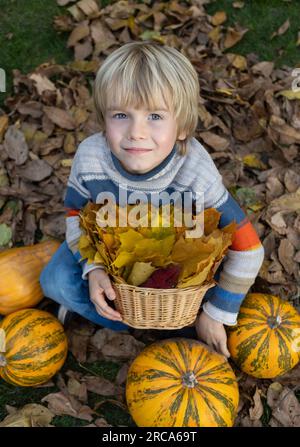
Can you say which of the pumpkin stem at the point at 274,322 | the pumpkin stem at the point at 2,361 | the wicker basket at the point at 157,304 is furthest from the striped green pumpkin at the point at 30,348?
the pumpkin stem at the point at 274,322

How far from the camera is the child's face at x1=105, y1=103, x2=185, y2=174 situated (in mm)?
2072

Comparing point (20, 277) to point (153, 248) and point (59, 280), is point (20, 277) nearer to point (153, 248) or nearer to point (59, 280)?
point (59, 280)

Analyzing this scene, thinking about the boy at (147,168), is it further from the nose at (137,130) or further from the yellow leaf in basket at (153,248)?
the yellow leaf in basket at (153,248)

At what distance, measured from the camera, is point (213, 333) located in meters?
2.43

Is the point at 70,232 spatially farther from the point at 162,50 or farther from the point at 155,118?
the point at 162,50

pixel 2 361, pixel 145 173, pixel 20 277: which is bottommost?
pixel 2 361

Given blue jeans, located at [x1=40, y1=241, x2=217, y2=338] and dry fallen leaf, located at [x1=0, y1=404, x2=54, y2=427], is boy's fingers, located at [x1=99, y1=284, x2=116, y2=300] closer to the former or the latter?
blue jeans, located at [x1=40, y1=241, x2=217, y2=338]

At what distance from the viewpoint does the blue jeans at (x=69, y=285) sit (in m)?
2.55

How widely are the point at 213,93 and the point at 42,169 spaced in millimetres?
1234

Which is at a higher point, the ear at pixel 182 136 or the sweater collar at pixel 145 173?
the ear at pixel 182 136

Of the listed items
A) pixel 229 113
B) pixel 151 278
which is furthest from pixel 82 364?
pixel 229 113

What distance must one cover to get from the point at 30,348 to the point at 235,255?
1029mm

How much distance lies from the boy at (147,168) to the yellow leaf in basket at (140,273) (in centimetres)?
14

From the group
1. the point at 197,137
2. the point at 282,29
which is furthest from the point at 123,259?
the point at 282,29
